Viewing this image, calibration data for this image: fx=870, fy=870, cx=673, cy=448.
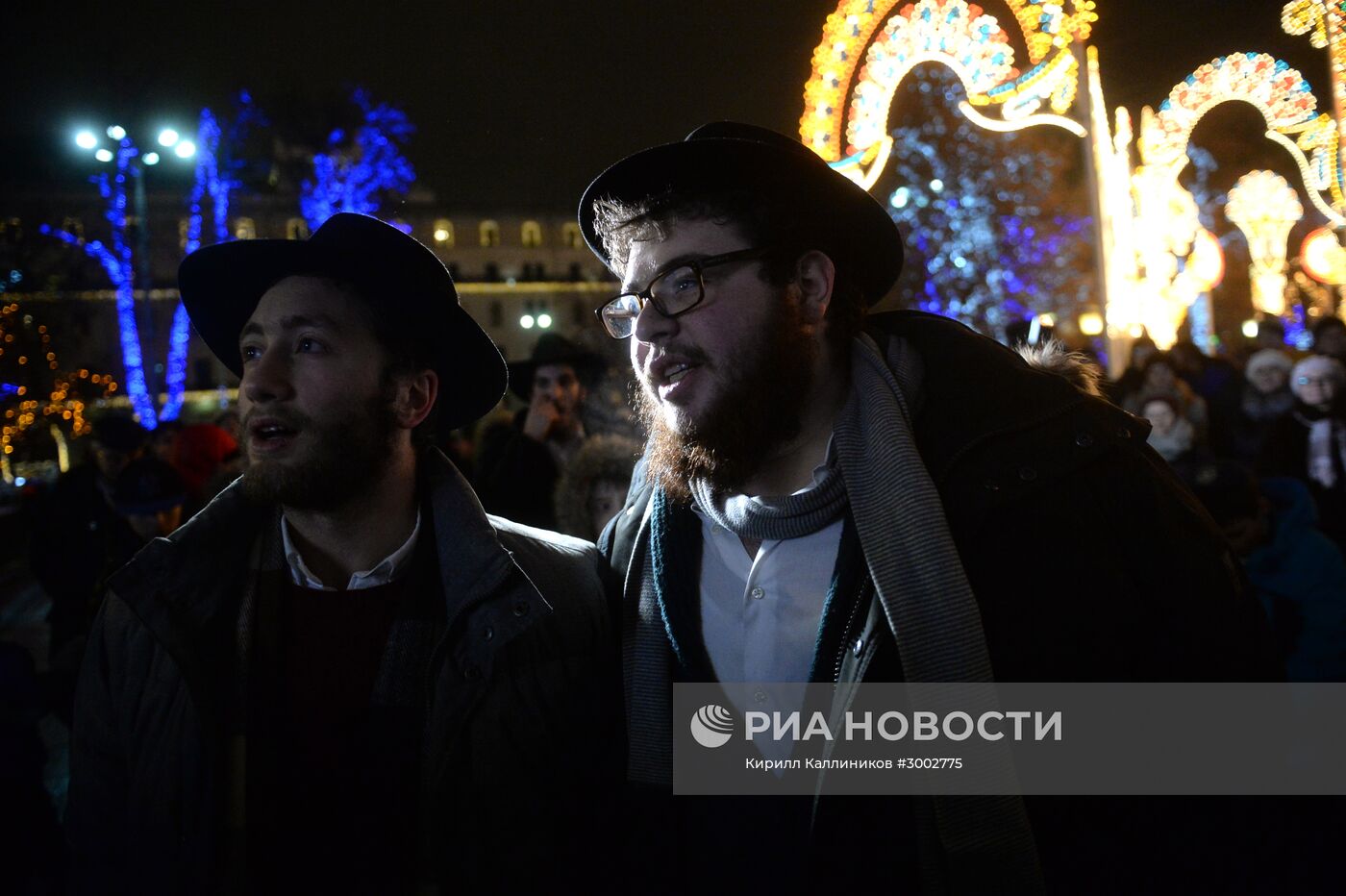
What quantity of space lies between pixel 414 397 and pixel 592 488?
208 centimetres

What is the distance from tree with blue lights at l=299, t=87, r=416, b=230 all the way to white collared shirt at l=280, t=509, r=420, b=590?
22.2m

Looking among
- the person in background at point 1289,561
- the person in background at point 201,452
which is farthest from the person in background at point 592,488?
the person in background at point 201,452

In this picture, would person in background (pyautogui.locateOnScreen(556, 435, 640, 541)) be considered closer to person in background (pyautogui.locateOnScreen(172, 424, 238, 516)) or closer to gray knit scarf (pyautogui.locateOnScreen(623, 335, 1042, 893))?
gray knit scarf (pyautogui.locateOnScreen(623, 335, 1042, 893))

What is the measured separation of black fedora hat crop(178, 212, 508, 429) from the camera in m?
2.54

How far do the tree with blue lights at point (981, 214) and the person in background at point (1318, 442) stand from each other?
19.2m

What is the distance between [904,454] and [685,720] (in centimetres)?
90

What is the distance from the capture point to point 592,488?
474cm

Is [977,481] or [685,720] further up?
[977,481]

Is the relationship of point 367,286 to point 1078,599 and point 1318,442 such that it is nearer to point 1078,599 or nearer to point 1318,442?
point 1078,599

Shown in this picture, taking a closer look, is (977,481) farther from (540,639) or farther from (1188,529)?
(540,639)

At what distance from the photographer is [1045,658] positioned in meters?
1.96

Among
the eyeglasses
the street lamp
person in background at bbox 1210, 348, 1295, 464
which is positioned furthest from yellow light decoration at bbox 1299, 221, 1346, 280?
the street lamp

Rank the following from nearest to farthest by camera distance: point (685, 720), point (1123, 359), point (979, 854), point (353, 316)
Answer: point (979, 854) → point (685, 720) → point (353, 316) → point (1123, 359)

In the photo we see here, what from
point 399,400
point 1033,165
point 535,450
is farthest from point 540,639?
point 1033,165
